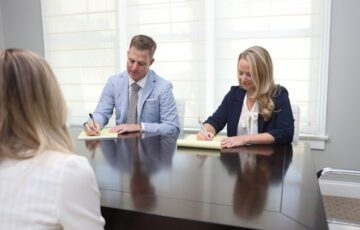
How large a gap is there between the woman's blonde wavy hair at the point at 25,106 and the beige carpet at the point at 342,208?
222 cm

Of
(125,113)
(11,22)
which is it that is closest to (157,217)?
(125,113)

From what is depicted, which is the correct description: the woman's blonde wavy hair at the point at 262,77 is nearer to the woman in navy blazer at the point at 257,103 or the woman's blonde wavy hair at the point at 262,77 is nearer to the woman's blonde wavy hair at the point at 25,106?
the woman in navy blazer at the point at 257,103

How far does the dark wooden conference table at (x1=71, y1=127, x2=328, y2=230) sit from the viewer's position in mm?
826

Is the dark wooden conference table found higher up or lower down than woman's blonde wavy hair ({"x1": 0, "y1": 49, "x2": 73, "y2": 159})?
lower down

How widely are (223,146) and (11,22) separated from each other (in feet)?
9.83

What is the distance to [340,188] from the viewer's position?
2777 mm

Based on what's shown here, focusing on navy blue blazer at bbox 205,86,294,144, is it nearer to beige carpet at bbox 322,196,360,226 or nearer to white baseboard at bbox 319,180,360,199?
beige carpet at bbox 322,196,360,226

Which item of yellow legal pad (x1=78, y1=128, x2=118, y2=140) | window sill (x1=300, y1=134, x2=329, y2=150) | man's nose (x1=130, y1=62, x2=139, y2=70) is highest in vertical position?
man's nose (x1=130, y1=62, x2=139, y2=70)

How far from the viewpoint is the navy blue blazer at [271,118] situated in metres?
1.69

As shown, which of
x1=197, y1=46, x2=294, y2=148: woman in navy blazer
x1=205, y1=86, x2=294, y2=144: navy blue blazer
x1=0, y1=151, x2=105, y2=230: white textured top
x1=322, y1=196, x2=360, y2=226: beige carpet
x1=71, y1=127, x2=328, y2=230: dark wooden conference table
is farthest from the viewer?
x1=322, y1=196, x2=360, y2=226: beige carpet

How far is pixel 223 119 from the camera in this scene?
2.01 meters

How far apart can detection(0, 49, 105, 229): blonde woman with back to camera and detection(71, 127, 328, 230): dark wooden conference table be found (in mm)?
227

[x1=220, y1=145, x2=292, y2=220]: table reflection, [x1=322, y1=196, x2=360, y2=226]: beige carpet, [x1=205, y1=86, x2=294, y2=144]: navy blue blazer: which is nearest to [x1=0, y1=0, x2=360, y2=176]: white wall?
[x1=322, y1=196, x2=360, y2=226]: beige carpet

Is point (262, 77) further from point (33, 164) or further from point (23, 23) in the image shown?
point (23, 23)
